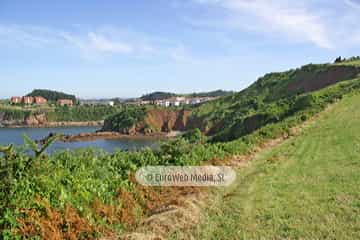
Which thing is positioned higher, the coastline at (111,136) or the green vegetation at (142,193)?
the green vegetation at (142,193)

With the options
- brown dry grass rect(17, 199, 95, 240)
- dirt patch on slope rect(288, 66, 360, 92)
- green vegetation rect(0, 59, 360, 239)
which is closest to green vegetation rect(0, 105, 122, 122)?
dirt patch on slope rect(288, 66, 360, 92)

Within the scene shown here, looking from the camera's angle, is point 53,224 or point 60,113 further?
point 60,113

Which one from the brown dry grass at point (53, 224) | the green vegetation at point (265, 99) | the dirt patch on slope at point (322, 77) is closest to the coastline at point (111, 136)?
the green vegetation at point (265, 99)

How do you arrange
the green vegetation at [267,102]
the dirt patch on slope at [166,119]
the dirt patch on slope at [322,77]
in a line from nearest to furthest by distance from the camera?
1. the green vegetation at [267,102]
2. the dirt patch on slope at [322,77]
3. the dirt patch on slope at [166,119]

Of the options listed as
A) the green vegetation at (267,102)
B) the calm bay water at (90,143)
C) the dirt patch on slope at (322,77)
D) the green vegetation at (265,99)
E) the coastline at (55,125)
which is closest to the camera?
the calm bay water at (90,143)

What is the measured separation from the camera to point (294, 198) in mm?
6898

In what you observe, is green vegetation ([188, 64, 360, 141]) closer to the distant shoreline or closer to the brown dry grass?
the brown dry grass

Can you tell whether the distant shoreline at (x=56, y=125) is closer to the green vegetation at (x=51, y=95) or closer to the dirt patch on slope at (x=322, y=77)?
the green vegetation at (x=51, y=95)

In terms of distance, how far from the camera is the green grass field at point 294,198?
532 cm

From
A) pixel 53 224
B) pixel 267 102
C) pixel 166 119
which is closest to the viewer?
pixel 53 224

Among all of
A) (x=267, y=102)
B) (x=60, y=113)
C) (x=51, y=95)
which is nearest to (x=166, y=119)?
(x=267, y=102)

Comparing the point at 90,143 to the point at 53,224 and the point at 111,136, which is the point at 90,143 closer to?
the point at 111,136

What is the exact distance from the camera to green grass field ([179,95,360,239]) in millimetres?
5324

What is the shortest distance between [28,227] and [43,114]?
124 m
